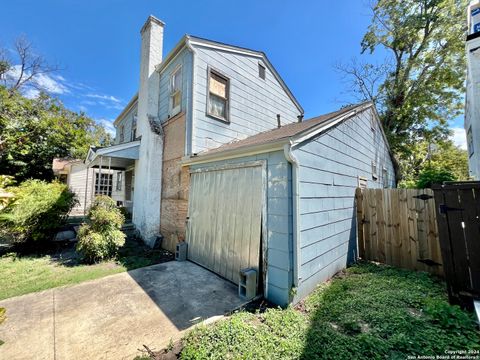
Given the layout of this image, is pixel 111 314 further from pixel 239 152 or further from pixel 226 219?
pixel 239 152

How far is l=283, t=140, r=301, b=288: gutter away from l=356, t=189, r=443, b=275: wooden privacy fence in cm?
343

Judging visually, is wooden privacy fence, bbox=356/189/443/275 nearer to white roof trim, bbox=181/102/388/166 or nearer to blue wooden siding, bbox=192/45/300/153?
white roof trim, bbox=181/102/388/166

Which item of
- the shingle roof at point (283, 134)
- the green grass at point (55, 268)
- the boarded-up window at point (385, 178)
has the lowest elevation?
the green grass at point (55, 268)

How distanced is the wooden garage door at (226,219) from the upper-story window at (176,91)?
2691mm

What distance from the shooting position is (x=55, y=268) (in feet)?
16.9

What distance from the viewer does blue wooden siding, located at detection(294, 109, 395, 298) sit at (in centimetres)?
368

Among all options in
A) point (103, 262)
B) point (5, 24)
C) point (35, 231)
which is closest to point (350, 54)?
point (103, 262)

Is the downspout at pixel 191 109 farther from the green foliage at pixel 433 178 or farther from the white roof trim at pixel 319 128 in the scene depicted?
the green foliage at pixel 433 178

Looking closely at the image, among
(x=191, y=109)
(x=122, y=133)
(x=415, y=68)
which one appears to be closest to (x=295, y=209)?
(x=191, y=109)

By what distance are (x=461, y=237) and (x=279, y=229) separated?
256 centimetres

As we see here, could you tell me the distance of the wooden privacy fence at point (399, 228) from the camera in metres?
4.68

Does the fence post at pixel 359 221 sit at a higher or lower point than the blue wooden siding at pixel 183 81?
lower

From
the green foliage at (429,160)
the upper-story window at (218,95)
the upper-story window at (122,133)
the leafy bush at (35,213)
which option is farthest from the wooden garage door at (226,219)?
the upper-story window at (122,133)

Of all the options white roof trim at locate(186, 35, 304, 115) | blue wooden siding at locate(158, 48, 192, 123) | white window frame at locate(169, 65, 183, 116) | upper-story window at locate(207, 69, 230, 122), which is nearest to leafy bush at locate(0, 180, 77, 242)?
blue wooden siding at locate(158, 48, 192, 123)
